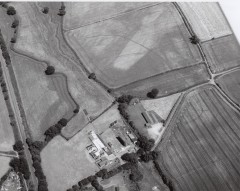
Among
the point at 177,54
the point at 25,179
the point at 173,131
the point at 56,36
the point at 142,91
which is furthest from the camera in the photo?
the point at 56,36

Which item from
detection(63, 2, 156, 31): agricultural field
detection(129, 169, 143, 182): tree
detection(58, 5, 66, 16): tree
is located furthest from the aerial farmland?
detection(58, 5, 66, 16): tree

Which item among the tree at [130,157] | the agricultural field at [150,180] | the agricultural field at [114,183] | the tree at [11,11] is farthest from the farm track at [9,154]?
the tree at [11,11]

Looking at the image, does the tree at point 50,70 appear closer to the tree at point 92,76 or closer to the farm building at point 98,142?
the tree at point 92,76

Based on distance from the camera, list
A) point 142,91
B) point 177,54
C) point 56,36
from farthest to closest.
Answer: point 56,36 → point 177,54 → point 142,91

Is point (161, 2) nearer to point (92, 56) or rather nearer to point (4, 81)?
point (92, 56)

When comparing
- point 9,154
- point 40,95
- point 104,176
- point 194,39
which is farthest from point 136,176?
point 194,39

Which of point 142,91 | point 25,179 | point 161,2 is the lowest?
point 25,179

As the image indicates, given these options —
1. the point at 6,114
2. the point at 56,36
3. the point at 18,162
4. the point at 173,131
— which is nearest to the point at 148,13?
the point at 56,36
